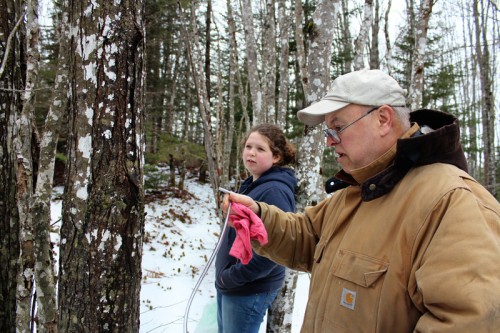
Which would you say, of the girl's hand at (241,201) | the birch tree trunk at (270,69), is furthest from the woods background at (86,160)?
the birch tree trunk at (270,69)

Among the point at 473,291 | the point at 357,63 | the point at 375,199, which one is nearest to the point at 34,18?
the point at 375,199

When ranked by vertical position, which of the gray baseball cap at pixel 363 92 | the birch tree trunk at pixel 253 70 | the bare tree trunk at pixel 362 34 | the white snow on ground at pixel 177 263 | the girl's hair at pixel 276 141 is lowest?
the white snow on ground at pixel 177 263

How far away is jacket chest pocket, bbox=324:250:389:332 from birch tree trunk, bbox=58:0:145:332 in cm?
115

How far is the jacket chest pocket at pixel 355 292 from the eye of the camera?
4.28ft

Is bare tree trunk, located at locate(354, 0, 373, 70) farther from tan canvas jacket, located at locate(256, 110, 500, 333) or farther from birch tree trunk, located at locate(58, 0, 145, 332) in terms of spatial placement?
tan canvas jacket, located at locate(256, 110, 500, 333)

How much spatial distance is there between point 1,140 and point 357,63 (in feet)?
22.3

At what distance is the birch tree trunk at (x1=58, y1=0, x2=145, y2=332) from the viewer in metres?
1.86

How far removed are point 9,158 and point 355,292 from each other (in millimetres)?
2868

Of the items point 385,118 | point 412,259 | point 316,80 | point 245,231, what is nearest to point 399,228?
point 412,259

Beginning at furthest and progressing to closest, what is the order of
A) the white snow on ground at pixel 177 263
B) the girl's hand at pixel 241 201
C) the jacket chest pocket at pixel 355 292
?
the white snow on ground at pixel 177 263, the girl's hand at pixel 241 201, the jacket chest pocket at pixel 355 292

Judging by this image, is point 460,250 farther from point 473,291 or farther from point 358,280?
point 358,280

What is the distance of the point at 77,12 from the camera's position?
1.88 m

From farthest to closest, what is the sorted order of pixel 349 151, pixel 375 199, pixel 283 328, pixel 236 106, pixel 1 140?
pixel 236 106 → pixel 283 328 → pixel 1 140 → pixel 349 151 → pixel 375 199

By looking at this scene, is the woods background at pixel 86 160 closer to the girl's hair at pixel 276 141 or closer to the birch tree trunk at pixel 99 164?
the birch tree trunk at pixel 99 164
